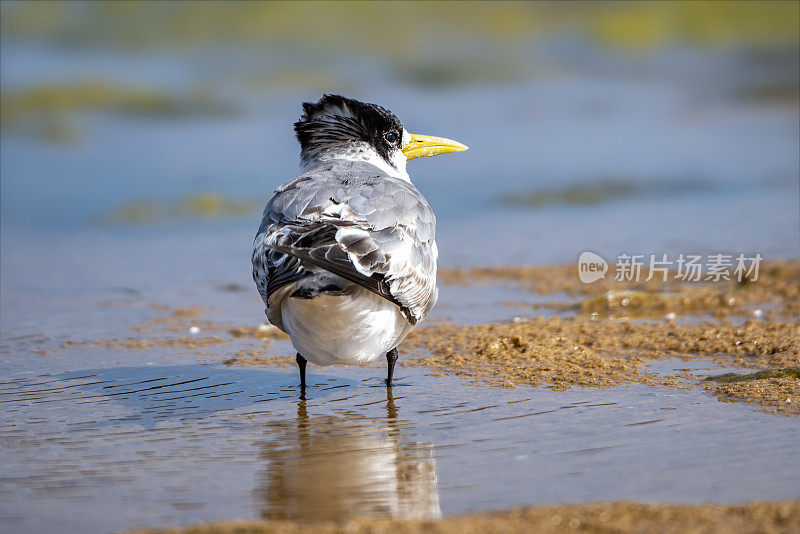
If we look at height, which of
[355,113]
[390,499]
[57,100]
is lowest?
[390,499]

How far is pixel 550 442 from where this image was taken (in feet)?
13.2

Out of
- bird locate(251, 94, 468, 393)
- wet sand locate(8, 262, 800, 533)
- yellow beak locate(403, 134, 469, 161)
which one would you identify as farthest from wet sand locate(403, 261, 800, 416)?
yellow beak locate(403, 134, 469, 161)

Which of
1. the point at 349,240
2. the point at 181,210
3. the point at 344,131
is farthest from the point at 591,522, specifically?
the point at 181,210

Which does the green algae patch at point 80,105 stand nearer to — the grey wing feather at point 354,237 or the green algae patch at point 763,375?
the grey wing feather at point 354,237

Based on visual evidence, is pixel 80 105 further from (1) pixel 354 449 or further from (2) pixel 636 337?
(1) pixel 354 449

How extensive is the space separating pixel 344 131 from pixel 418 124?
7.33 metres

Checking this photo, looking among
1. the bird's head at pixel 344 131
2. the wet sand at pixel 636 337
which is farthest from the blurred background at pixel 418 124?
the bird's head at pixel 344 131

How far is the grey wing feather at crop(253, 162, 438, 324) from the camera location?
4152mm

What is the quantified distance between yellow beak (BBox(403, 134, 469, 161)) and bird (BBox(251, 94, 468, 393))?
824mm

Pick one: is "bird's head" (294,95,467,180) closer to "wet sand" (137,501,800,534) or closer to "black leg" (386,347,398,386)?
"black leg" (386,347,398,386)

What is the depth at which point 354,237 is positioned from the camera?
13.9 ft

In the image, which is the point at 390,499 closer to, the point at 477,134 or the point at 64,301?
the point at 64,301

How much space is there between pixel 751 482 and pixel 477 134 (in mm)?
10565

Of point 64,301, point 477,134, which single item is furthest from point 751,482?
point 477,134
